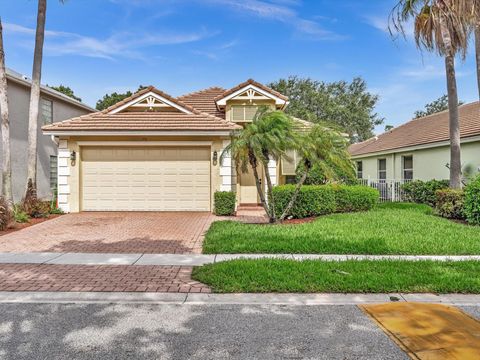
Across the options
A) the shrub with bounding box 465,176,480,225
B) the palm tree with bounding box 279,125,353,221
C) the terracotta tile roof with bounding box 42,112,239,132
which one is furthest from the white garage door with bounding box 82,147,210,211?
the shrub with bounding box 465,176,480,225

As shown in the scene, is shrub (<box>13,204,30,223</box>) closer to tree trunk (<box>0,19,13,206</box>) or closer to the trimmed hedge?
tree trunk (<box>0,19,13,206</box>)

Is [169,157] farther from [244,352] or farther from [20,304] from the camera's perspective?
[244,352]

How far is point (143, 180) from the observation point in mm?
13578

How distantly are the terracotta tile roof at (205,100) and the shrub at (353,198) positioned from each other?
7.55 metres

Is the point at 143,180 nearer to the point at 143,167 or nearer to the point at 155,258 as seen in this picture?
the point at 143,167

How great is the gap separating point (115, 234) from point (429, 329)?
795 cm

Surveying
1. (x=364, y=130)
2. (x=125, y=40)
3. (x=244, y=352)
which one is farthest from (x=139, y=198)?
(x=364, y=130)

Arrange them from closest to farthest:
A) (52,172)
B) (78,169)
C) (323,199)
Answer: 1. (323,199)
2. (78,169)
3. (52,172)

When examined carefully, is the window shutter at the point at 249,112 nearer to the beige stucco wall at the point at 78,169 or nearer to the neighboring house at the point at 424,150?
the beige stucco wall at the point at 78,169

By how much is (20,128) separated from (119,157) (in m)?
6.27

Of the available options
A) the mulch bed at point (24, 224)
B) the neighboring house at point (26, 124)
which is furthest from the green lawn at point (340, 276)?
the neighboring house at point (26, 124)

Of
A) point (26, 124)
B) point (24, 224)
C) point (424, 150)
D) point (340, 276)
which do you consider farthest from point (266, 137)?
point (26, 124)

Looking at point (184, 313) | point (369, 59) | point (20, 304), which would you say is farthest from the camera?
point (369, 59)

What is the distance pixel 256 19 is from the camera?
623 inches
